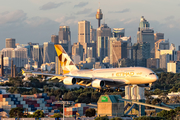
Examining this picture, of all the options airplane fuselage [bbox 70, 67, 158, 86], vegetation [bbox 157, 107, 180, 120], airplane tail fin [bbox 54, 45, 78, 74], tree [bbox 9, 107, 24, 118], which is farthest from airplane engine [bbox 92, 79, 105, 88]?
tree [bbox 9, 107, 24, 118]

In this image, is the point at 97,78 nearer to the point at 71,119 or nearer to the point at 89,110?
the point at 71,119

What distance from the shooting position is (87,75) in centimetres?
12838

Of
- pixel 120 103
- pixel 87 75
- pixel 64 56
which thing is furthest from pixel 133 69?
pixel 120 103

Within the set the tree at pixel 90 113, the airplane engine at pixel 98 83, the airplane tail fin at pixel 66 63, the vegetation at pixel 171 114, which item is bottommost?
the tree at pixel 90 113

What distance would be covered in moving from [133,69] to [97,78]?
10069 mm

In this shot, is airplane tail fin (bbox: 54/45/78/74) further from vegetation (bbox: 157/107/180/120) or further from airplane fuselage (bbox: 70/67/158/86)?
vegetation (bbox: 157/107/180/120)

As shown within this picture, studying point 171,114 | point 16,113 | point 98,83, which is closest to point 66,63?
point 98,83

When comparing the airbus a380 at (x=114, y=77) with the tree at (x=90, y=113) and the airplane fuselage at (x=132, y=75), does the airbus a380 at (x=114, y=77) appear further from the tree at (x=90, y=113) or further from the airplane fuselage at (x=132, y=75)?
the tree at (x=90, y=113)

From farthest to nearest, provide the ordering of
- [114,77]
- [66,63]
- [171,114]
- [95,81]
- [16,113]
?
[16,113]
[171,114]
[66,63]
[114,77]
[95,81]

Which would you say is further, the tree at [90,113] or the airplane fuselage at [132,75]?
the tree at [90,113]

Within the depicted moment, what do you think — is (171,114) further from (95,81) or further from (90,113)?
(95,81)

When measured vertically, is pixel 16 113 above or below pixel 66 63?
below

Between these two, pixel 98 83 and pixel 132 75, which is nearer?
pixel 132 75

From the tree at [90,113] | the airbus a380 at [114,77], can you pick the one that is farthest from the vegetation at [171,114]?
the airbus a380 at [114,77]
